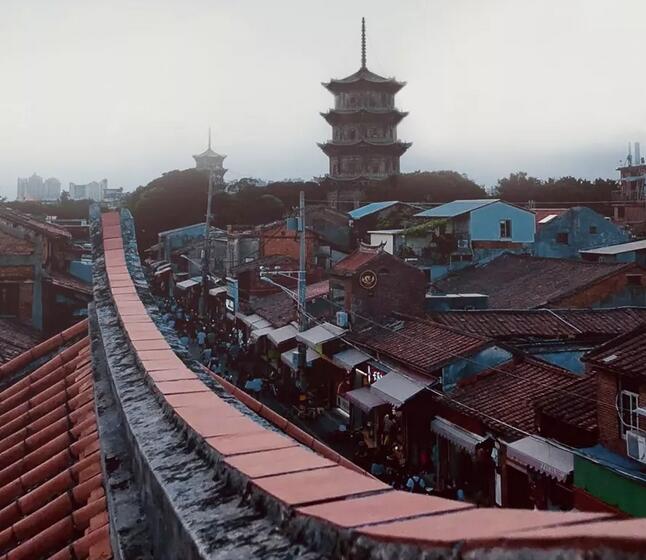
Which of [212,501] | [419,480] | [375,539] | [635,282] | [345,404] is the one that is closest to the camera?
[375,539]

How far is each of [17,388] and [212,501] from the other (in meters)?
4.94

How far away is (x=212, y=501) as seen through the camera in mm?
2047

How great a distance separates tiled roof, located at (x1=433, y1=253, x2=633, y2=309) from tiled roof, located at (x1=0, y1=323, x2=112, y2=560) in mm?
22716

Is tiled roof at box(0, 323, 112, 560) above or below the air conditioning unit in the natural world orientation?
above

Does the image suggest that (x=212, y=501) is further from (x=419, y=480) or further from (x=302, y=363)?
(x=302, y=363)

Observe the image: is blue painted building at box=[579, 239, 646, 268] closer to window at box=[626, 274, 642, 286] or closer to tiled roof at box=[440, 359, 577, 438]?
window at box=[626, 274, 642, 286]

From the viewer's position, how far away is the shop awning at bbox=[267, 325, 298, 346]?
26969 millimetres

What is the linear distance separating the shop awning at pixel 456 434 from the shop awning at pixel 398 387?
0.97 metres

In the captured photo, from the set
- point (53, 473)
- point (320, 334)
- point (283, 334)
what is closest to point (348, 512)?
point (53, 473)

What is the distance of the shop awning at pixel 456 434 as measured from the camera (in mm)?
16500

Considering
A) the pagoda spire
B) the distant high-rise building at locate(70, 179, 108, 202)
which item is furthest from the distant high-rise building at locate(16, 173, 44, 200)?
the pagoda spire

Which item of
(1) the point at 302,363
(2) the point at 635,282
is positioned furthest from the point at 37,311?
(2) the point at 635,282


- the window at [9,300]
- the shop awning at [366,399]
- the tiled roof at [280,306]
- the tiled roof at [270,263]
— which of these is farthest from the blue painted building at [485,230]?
the window at [9,300]

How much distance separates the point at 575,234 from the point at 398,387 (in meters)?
23.6
